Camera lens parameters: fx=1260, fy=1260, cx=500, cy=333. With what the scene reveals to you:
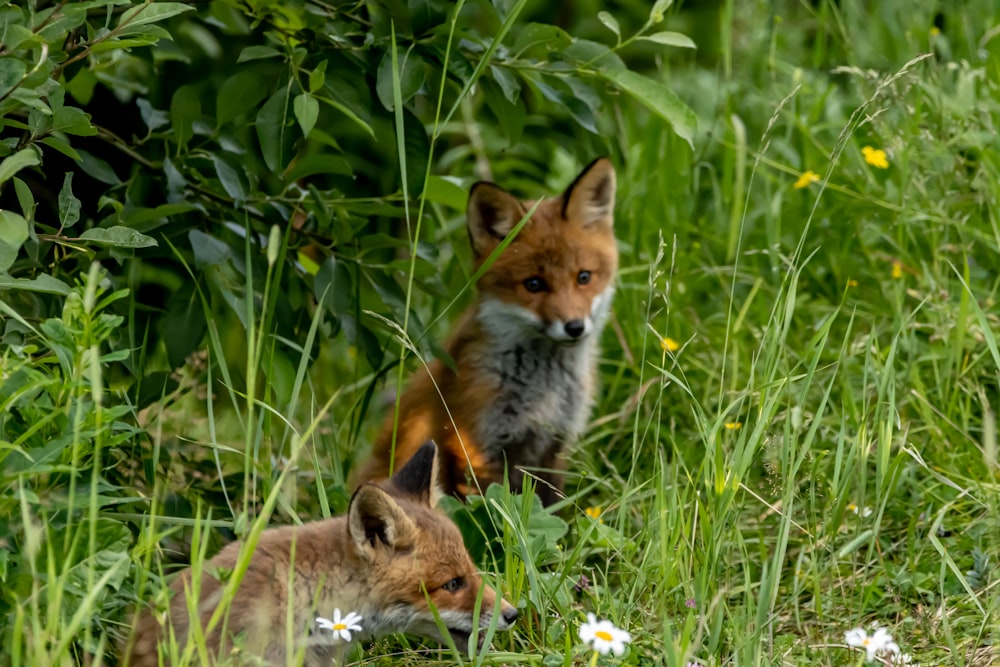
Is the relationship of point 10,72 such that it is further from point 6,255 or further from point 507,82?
point 507,82

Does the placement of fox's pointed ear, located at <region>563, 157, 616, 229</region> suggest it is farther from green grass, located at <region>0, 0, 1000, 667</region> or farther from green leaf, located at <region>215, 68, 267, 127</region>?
green leaf, located at <region>215, 68, 267, 127</region>

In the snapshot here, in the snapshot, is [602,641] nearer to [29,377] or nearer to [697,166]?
[29,377]

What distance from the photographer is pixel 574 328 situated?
491 cm

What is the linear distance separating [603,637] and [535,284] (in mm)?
2321

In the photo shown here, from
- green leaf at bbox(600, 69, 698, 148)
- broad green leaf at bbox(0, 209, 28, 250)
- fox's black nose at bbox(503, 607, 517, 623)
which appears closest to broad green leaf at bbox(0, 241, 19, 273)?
broad green leaf at bbox(0, 209, 28, 250)

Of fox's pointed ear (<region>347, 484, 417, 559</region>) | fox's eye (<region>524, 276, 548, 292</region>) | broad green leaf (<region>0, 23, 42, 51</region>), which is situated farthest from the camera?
fox's eye (<region>524, 276, 548, 292</region>)

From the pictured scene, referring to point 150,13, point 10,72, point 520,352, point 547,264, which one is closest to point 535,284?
point 547,264

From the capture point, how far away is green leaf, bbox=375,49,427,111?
366 centimetres

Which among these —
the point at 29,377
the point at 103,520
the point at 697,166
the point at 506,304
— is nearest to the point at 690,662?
the point at 103,520

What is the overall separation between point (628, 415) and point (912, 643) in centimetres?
184

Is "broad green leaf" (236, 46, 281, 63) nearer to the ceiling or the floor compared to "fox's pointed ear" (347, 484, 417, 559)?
nearer to the ceiling

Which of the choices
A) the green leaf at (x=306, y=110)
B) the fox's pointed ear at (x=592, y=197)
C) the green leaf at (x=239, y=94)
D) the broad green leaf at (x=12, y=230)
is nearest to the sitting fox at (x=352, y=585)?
the broad green leaf at (x=12, y=230)

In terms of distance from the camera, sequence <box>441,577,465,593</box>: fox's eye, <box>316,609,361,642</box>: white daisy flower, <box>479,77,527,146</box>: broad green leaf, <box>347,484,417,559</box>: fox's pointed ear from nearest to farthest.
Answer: <box>316,609,361,642</box>: white daisy flower < <box>347,484,417,559</box>: fox's pointed ear < <box>441,577,465,593</box>: fox's eye < <box>479,77,527,146</box>: broad green leaf

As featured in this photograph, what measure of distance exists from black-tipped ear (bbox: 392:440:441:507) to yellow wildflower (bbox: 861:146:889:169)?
282cm
